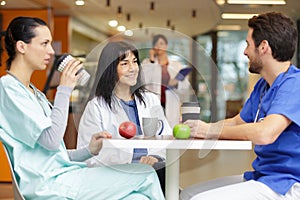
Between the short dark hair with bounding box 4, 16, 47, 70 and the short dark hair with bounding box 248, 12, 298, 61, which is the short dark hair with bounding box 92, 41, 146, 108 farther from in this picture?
the short dark hair with bounding box 248, 12, 298, 61

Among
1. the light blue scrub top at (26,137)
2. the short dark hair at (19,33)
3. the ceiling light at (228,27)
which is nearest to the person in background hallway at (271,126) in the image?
the light blue scrub top at (26,137)

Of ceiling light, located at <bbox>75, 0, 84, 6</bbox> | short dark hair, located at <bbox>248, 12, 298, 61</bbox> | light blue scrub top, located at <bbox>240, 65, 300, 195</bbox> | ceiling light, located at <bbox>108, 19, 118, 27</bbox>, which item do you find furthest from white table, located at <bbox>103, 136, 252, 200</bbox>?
ceiling light, located at <bbox>108, 19, 118, 27</bbox>

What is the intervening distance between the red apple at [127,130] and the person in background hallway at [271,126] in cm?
A: 20

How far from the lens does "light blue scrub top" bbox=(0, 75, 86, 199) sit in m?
1.94

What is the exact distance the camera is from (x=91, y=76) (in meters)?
2.15

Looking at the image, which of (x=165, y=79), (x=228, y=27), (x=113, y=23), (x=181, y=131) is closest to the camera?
(x=181, y=131)

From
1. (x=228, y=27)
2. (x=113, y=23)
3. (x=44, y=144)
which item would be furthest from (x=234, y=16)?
(x=44, y=144)

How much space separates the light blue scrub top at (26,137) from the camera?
194 cm

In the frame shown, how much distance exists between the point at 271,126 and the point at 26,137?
31.7 inches

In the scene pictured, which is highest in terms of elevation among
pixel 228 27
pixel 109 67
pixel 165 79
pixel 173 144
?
pixel 109 67

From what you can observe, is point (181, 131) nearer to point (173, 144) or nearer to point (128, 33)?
point (173, 144)

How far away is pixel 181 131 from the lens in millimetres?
2086

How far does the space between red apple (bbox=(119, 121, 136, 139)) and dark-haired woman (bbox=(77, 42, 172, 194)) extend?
2 centimetres

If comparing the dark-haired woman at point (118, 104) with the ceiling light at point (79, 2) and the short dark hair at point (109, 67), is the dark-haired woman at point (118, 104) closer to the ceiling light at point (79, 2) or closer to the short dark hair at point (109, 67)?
the short dark hair at point (109, 67)
